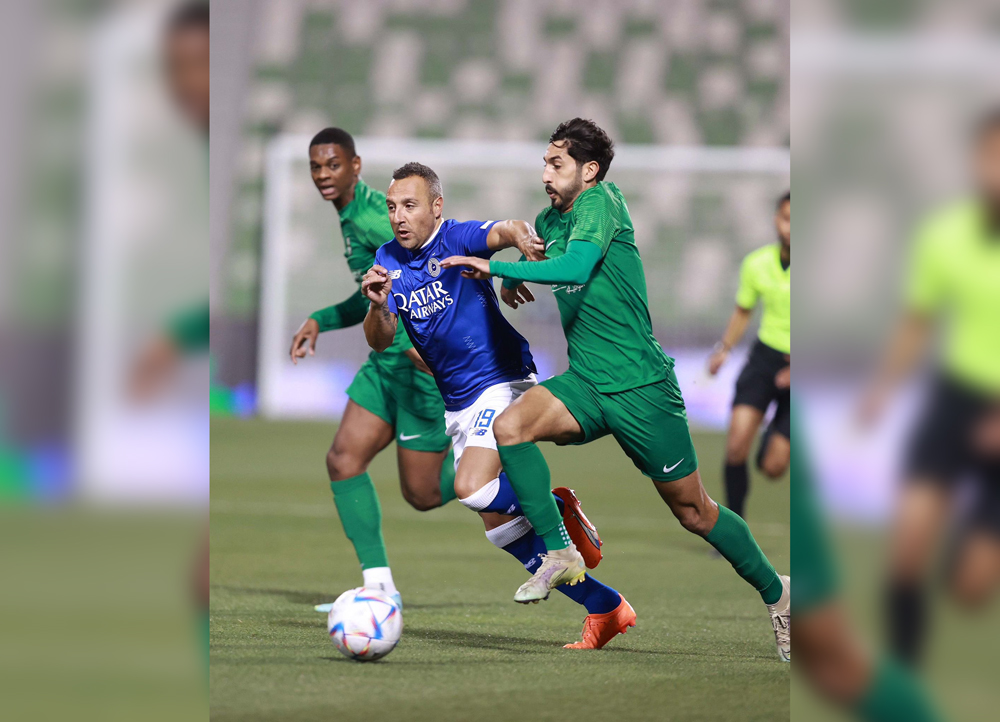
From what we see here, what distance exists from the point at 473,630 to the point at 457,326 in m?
1.11

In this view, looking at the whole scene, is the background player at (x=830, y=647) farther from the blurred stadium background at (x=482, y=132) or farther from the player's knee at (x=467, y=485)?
the blurred stadium background at (x=482, y=132)

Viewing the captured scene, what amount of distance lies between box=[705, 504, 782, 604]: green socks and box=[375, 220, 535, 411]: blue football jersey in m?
1.03

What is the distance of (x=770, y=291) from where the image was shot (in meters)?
7.01

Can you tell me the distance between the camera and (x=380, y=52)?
2083 centimetres

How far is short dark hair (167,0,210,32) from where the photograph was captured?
1.36m

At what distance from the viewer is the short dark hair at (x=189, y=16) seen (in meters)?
1.36

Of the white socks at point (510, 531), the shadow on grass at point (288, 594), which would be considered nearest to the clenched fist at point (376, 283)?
the white socks at point (510, 531)

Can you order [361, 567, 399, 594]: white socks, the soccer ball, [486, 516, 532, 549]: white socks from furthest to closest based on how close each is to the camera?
[361, 567, 399, 594]: white socks, [486, 516, 532, 549]: white socks, the soccer ball

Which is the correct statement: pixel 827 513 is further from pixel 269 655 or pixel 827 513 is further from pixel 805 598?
pixel 269 655

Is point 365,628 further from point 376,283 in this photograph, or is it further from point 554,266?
point 554,266

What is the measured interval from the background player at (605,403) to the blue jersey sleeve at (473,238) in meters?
0.41

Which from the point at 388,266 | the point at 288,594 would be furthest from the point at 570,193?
the point at 288,594

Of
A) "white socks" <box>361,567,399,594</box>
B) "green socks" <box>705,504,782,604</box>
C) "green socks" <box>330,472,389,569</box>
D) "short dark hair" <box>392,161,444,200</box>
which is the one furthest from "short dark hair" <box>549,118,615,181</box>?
"white socks" <box>361,567,399,594</box>

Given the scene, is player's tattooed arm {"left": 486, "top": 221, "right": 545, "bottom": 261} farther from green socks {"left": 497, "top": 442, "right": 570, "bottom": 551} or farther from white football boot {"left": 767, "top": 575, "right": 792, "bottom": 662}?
white football boot {"left": 767, "top": 575, "right": 792, "bottom": 662}
